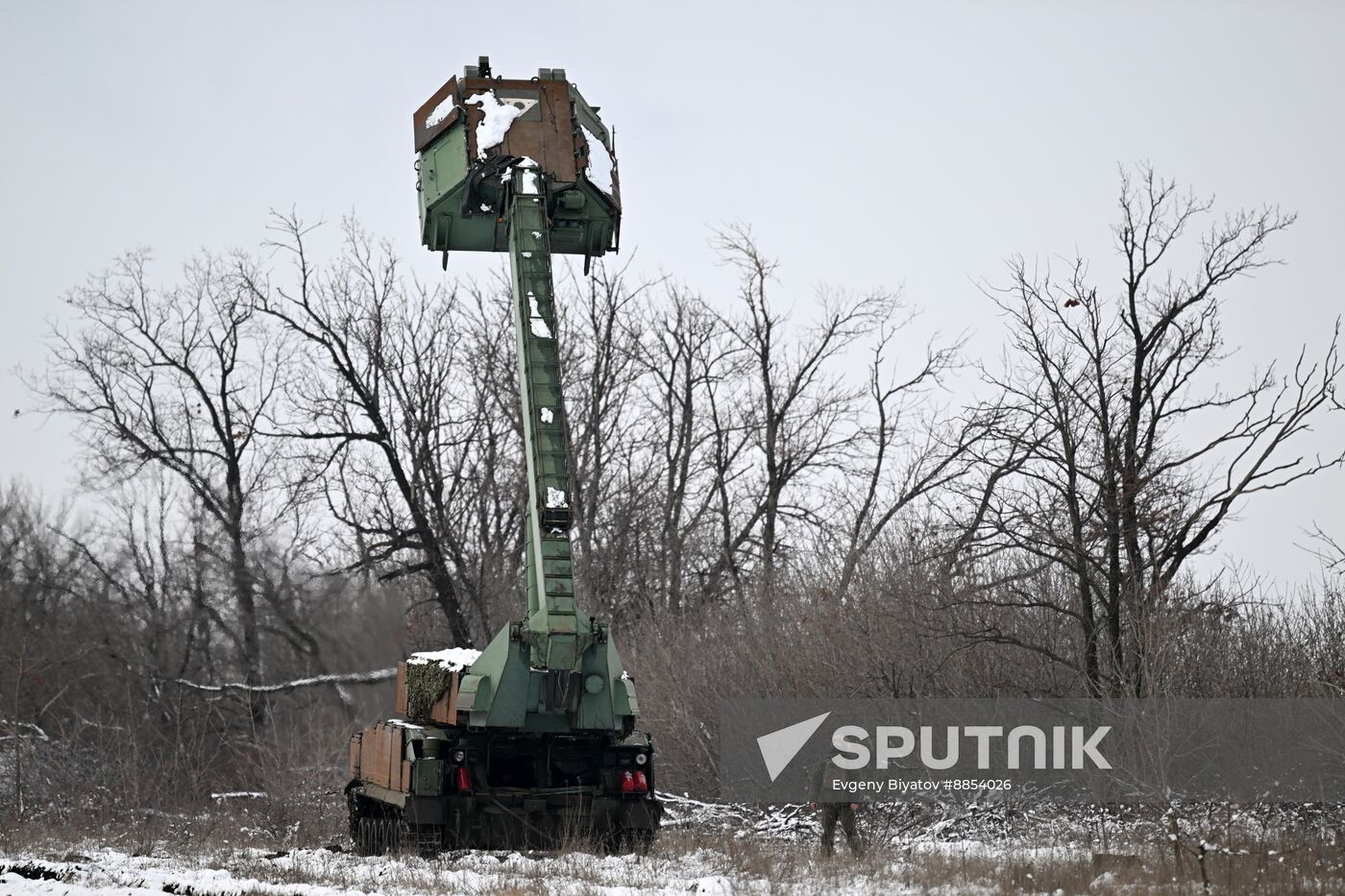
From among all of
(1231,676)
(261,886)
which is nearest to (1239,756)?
(1231,676)

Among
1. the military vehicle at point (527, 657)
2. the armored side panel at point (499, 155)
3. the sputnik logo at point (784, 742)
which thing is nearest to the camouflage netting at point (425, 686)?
the military vehicle at point (527, 657)

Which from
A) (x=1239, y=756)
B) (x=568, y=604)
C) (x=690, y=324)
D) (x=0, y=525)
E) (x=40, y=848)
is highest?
(x=690, y=324)

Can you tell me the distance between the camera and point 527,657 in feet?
44.3

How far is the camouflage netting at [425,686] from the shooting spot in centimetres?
1397

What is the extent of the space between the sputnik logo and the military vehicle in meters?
6.13

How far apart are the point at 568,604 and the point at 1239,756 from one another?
8.47 metres

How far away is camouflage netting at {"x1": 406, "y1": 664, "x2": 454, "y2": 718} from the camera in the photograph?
14.0 meters

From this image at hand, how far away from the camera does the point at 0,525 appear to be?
45000 mm

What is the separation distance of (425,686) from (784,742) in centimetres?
782

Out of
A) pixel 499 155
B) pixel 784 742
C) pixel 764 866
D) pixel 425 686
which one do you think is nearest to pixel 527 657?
pixel 425 686

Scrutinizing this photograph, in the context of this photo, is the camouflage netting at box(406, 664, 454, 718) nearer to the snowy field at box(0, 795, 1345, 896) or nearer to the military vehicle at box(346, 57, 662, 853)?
the military vehicle at box(346, 57, 662, 853)

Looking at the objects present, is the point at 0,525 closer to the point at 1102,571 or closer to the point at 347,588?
the point at 347,588

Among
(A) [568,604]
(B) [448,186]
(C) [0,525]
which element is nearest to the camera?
(A) [568,604]

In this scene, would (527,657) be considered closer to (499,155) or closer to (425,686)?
(425,686)
